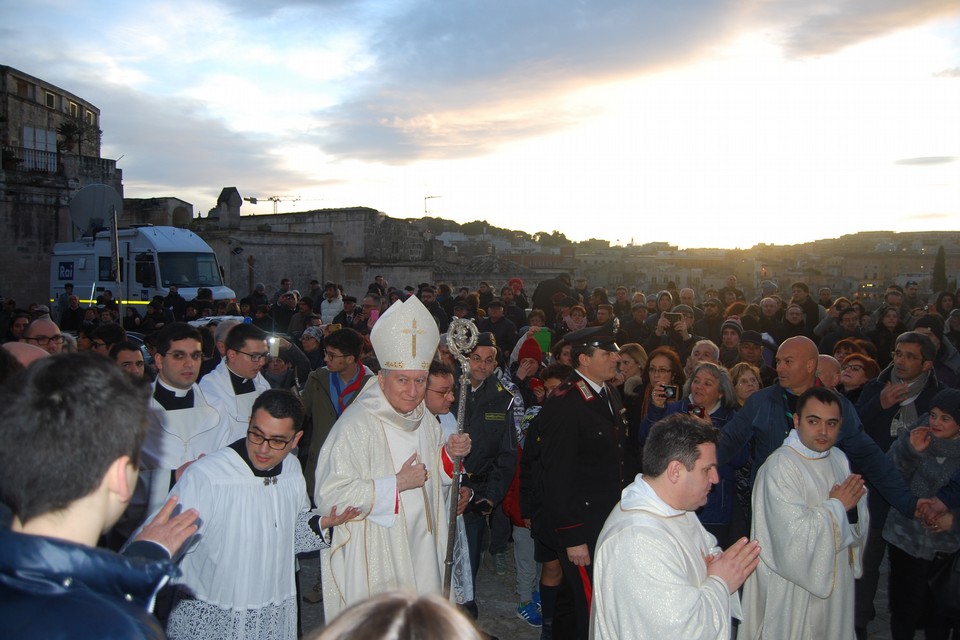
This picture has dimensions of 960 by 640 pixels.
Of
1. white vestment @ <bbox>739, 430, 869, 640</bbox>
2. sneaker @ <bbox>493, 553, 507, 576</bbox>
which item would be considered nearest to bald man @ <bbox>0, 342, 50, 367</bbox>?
sneaker @ <bbox>493, 553, 507, 576</bbox>

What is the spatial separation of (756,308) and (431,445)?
7474mm

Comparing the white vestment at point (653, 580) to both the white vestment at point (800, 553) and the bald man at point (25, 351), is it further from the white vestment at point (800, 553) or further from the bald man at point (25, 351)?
the bald man at point (25, 351)

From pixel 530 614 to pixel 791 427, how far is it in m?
2.43

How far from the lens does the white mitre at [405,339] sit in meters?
3.87

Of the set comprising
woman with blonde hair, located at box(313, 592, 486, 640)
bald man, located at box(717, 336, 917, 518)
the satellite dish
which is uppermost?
the satellite dish

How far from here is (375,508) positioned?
355cm

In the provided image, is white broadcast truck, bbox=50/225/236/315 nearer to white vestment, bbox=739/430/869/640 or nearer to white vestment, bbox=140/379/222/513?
white vestment, bbox=140/379/222/513

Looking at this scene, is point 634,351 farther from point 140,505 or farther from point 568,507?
point 140,505

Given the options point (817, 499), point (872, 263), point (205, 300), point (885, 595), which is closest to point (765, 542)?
point (817, 499)

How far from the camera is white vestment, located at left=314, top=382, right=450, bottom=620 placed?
357 cm

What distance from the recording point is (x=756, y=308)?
10.1m

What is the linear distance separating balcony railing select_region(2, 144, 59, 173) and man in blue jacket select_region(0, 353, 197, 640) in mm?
28517

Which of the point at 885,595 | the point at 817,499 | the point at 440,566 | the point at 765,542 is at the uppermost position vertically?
the point at 817,499

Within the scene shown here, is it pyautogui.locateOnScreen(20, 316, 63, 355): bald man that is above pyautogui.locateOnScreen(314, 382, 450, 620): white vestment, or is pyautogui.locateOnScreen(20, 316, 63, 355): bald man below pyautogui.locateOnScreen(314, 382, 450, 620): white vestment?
above
